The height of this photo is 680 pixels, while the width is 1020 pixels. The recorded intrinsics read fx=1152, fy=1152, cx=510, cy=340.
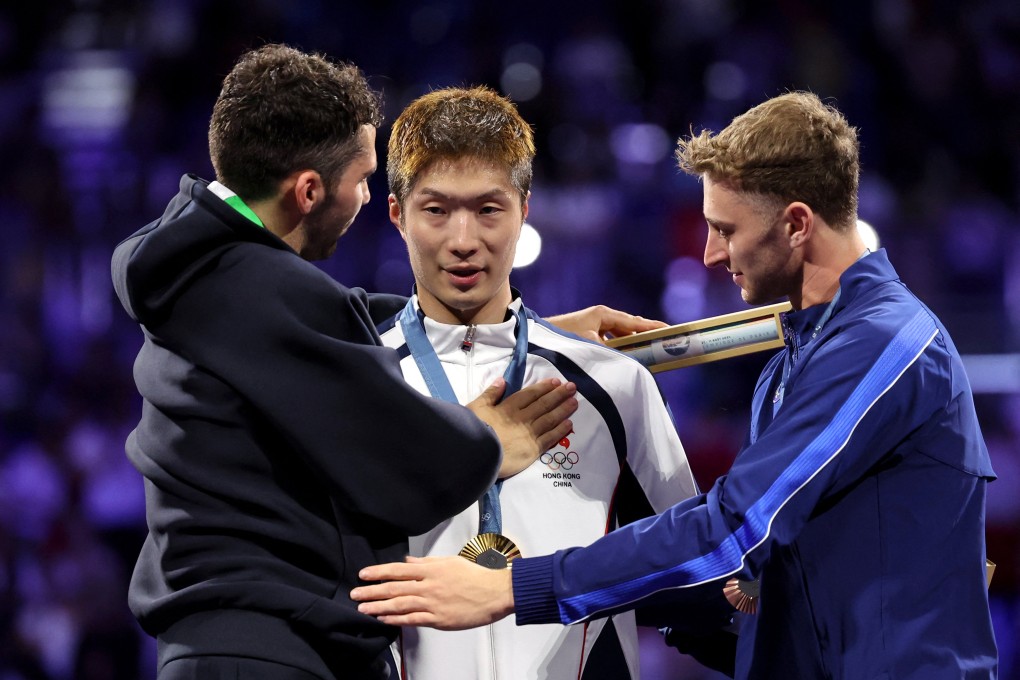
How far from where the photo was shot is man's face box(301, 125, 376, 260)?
2352mm

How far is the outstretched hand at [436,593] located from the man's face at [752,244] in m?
0.87

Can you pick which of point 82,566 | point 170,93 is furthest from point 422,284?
point 170,93

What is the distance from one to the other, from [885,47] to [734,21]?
3.86 ft

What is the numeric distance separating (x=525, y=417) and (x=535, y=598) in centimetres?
43

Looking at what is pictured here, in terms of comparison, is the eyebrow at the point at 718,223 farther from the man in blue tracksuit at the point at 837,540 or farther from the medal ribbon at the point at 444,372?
the medal ribbon at the point at 444,372

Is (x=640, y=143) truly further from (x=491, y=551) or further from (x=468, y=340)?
(x=491, y=551)

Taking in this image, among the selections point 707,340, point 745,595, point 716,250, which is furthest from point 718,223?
point 745,595

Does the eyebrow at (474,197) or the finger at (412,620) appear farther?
the eyebrow at (474,197)

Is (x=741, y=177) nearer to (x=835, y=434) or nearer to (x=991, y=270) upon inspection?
(x=835, y=434)

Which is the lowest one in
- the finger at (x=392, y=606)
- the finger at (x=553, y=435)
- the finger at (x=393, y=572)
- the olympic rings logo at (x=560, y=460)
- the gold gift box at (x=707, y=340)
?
the finger at (x=392, y=606)

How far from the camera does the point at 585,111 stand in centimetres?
824

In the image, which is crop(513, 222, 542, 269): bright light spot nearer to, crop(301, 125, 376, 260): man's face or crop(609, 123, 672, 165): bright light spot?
crop(609, 123, 672, 165): bright light spot

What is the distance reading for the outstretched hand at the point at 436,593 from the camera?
2156 millimetres

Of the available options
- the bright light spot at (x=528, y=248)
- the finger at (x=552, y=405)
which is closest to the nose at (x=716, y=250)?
the finger at (x=552, y=405)
